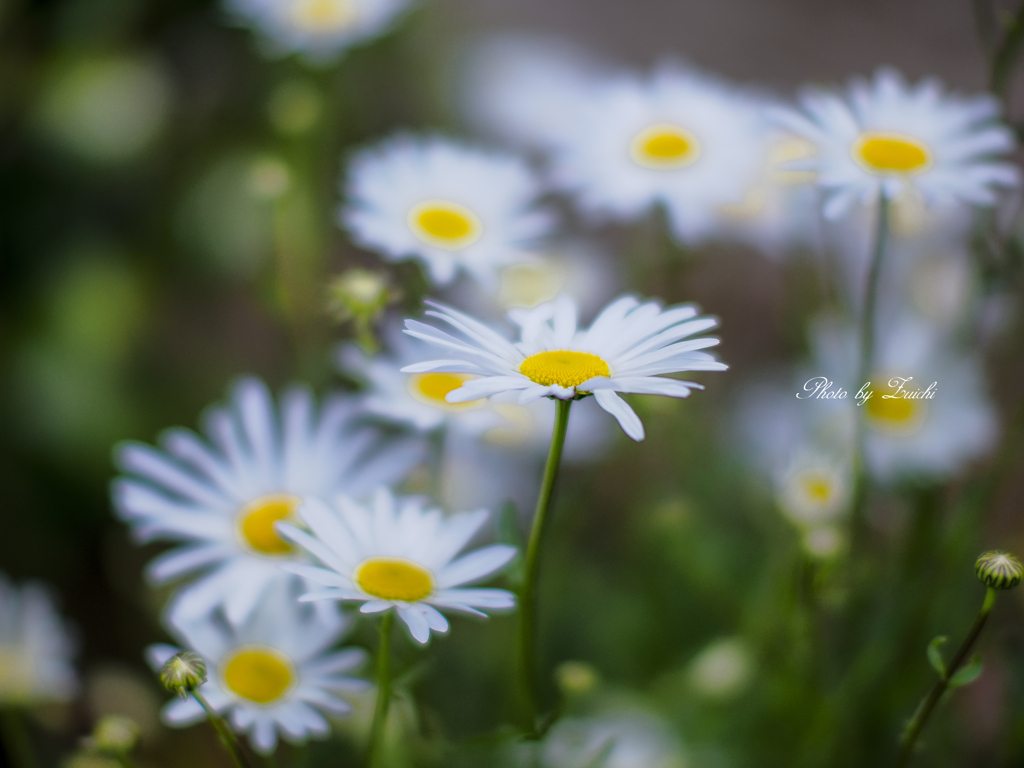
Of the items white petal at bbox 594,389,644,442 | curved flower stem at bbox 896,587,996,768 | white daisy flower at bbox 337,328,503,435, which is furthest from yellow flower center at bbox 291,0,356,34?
curved flower stem at bbox 896,587,996,768

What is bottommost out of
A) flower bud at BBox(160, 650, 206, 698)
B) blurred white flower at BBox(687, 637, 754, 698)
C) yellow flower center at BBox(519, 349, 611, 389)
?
flower bud at BBox(160, 650, 206, 698)

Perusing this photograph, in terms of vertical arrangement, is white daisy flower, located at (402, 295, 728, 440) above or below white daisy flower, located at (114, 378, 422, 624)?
above

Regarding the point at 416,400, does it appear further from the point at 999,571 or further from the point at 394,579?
the point at 999,571

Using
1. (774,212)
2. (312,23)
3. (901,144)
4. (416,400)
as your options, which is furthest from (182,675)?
(312,23)

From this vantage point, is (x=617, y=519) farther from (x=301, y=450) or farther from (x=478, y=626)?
(x=301, y=450)

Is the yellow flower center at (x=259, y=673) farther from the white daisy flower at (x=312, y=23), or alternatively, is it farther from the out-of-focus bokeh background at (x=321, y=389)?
the white daisy flower at (x=312, y=23)

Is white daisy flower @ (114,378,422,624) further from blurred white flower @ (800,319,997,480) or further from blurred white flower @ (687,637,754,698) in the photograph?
blurred white flower @ (800,319,997,480)
